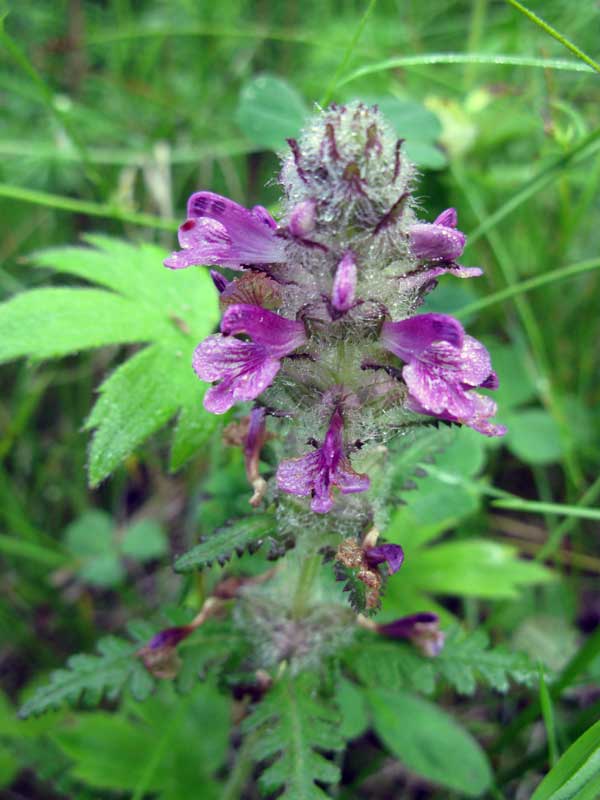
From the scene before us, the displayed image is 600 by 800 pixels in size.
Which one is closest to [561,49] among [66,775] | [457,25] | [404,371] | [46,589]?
[457,25]

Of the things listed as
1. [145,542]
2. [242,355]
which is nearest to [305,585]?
[242,355]

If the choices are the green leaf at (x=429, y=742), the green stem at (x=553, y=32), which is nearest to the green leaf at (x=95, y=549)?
the green leaf at (x=429, y=742)

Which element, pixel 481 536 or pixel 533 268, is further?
pixel 533 268

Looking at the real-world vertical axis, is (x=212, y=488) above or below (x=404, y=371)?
below

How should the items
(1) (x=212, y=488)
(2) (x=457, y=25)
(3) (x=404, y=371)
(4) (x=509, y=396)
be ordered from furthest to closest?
(2) (x=457, y=25)
(4) (x=509, y=396)
(1) (x=212, y=488)
(3) (x=404, y=371)

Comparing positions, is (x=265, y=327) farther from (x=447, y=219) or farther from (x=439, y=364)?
(x=447, y=219)

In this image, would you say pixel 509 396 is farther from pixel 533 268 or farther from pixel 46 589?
pixel 46 589
